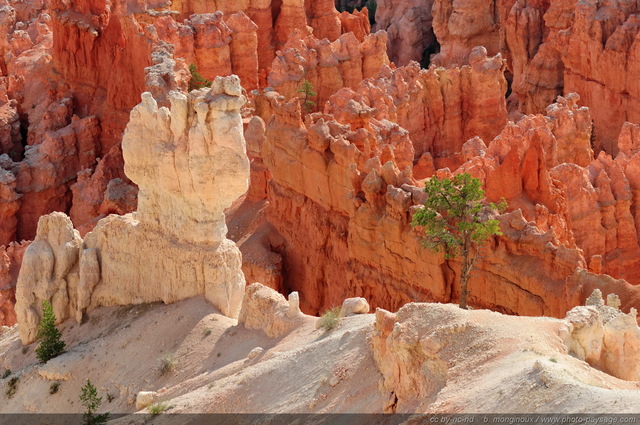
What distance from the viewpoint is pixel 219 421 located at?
18922 millimetres

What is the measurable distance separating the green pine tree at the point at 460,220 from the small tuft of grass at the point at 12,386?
942cm

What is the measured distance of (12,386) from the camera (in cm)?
2353

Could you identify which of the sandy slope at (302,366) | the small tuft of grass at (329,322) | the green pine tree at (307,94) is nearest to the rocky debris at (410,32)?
the green pine tree at (307,94)

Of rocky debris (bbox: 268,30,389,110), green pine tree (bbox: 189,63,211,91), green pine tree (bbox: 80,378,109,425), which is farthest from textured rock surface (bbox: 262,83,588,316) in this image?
green pine tree (bbox: 189,63,211,91)

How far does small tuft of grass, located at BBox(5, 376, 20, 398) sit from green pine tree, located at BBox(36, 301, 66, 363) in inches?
26.6

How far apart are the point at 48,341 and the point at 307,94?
23.2 metres

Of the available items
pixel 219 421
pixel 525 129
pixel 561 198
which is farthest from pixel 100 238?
pixel 525 129

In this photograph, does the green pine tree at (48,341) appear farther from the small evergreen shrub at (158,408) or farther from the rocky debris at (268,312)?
the small evergreen shrub at (158,408)

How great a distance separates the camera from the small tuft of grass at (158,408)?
66.0 ft

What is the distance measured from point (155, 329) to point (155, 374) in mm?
1626

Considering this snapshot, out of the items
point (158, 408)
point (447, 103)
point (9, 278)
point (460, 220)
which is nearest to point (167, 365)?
point (158, 408)

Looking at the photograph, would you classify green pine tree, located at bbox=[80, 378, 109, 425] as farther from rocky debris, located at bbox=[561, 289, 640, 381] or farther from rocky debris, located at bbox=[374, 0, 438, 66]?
rocky debris, located at bbox=[374, 0, 438, 66]

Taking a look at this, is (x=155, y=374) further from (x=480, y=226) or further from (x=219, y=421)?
(x=480, y=226)

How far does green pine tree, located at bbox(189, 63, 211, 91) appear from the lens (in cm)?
4559
